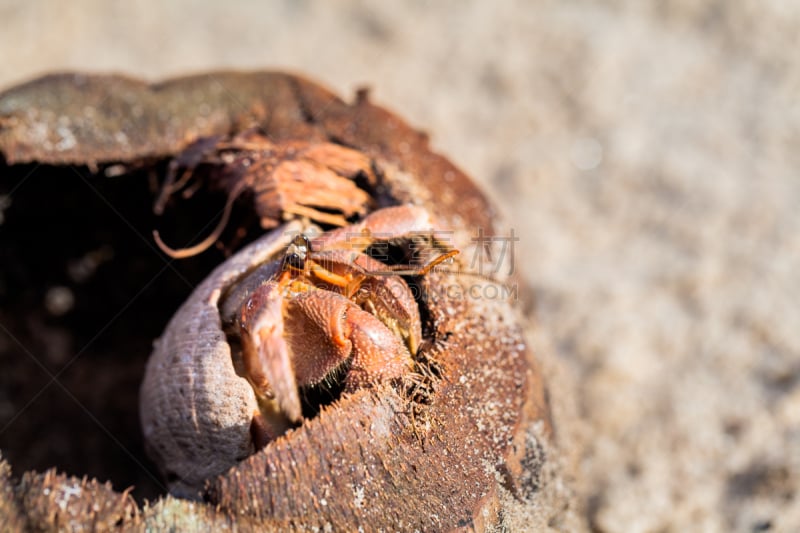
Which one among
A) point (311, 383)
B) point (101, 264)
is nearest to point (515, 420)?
point (311, 383)

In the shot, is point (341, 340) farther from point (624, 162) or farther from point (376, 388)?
point (624, 162)

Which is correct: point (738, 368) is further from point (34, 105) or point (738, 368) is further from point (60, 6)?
point (60, 6)

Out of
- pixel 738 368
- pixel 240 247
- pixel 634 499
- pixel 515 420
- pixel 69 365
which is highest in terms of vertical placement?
pixel 738 368

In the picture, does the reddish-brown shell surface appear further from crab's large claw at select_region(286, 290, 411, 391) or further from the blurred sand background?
the blurred sand background

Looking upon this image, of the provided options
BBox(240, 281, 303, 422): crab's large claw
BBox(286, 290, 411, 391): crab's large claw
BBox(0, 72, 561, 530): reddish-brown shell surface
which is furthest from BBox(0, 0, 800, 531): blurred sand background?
BBox(240, 281, 303, 422): crab's large claw

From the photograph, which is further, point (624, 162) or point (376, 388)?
point (624, 162)

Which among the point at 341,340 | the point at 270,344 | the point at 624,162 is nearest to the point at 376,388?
the point at 341,340
